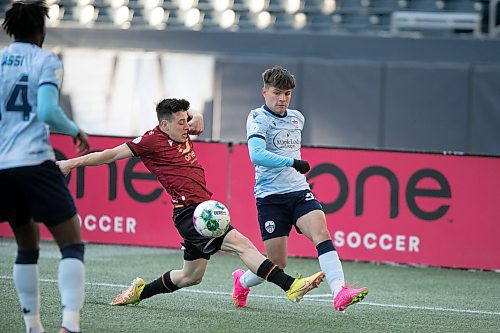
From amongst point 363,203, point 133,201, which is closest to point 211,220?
point 363,203

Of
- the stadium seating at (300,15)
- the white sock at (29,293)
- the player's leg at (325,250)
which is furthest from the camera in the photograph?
the stadium seating at (300,15)

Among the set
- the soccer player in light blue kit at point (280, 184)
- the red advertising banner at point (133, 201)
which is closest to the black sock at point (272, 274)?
the soccer player in light blue kit at point (280, 184)

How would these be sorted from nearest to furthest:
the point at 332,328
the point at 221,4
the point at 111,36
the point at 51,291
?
the point at 332,328 < the point at 51,291 < the point at 111,36 < the point at 221,4

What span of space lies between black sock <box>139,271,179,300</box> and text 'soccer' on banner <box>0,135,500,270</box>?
4.68m

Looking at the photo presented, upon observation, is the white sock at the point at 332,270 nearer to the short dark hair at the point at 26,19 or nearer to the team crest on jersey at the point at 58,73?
the team crest on jersey at the point at 58,73

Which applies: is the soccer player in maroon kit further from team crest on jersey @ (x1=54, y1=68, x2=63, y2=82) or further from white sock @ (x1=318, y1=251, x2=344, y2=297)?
team crest on jersey @ (x1=54, y1=68, x2=63, y2=82)

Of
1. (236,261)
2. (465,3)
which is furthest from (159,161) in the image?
(465,3)

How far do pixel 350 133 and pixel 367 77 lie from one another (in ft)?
3.24

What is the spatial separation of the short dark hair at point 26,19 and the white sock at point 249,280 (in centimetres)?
318

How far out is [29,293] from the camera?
20.2 feet

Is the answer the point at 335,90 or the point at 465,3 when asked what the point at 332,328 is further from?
the point at 465,3

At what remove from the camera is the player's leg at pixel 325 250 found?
7562 millimetres

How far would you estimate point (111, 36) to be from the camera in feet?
59.4

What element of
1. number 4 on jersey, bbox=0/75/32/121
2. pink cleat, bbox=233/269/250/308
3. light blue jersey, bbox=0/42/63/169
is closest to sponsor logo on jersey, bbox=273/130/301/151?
pink cleat, bbox=233/269/250/308
